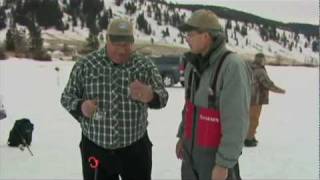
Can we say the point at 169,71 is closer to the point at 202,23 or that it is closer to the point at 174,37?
the point at 174,37

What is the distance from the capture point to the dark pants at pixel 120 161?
405 cm

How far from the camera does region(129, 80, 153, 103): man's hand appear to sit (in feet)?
12.5

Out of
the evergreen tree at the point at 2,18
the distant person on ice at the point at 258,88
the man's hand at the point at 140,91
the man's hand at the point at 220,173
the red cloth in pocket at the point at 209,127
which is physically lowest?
the evergreen tree at the point at 2,18

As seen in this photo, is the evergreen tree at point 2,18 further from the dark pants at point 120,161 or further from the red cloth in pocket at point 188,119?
the red cloth in pocket at point 188,119

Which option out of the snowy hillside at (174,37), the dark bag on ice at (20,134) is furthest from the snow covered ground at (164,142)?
the snowy hillside at (174,37)

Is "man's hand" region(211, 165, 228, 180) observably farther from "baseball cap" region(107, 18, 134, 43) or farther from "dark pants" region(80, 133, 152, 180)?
"baseball cap" region(107, 18, 134, 43)

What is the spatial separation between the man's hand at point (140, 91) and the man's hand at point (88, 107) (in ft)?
0.76

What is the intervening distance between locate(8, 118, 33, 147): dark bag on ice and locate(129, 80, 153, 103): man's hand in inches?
204

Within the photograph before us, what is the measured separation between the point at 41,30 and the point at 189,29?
44.0 m

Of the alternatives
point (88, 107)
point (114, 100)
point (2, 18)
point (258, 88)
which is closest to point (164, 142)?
point (258, 88)

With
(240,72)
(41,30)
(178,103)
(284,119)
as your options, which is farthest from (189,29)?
(41,30)

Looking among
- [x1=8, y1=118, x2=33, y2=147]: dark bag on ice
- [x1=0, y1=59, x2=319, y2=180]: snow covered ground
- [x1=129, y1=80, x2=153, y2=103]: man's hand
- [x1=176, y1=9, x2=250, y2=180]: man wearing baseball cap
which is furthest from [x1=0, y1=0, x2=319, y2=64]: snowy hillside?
[x1=176, y1=9, x2=250, y2=180]: man wearing baseball cap

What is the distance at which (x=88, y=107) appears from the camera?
3844 millimetres

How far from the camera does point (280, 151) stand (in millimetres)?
9078
